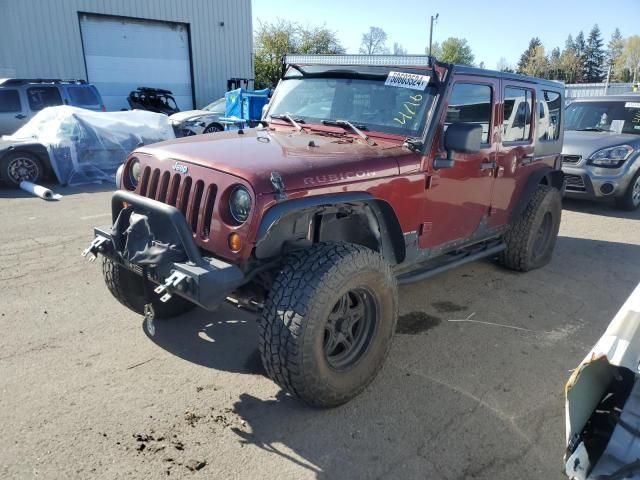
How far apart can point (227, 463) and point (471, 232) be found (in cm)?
286

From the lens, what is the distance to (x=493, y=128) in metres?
4.39

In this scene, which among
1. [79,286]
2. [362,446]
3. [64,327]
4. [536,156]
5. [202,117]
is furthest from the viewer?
[202,117]

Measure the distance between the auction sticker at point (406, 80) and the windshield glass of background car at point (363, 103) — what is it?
0.05 metres

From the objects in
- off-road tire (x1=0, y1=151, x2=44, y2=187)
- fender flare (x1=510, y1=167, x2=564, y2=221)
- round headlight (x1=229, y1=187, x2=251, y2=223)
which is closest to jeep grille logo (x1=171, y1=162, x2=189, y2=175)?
round headlight (x1=229, y1=187, x2=251, y2=223)

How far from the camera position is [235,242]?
108 inches

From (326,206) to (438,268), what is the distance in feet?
4.93

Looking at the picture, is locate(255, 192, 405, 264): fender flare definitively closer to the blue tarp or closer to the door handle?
the door handle

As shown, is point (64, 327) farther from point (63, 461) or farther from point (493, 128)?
point (493, 128)

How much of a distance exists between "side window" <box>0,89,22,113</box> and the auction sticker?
10903mm

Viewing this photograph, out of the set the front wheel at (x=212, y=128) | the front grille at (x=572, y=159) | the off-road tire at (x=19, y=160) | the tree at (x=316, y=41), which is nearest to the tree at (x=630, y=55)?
the tree at (x=316, y=41)

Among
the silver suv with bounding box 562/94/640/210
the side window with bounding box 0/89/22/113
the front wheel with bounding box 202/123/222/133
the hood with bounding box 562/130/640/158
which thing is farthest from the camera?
the front wheel with bounding box 202/123/222/133

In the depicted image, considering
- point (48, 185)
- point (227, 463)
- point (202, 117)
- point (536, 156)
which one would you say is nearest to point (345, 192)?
point (227, 463)

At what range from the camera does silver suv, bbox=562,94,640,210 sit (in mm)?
8188

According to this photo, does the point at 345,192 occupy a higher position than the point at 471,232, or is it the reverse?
the point at 345,192
